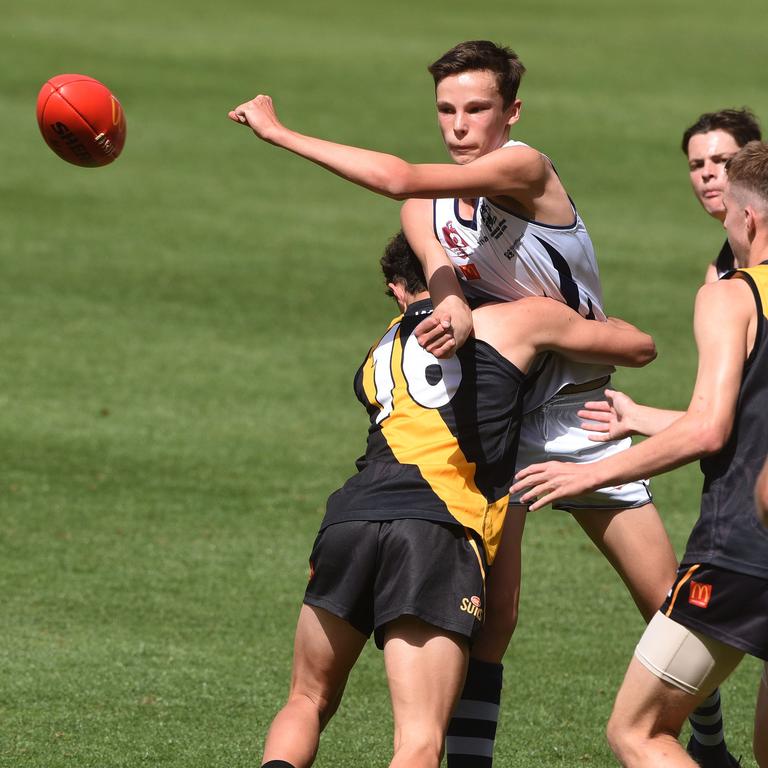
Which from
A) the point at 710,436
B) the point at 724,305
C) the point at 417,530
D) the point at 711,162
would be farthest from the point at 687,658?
the point at 711,162

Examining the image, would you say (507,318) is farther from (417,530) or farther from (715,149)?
(715,149)

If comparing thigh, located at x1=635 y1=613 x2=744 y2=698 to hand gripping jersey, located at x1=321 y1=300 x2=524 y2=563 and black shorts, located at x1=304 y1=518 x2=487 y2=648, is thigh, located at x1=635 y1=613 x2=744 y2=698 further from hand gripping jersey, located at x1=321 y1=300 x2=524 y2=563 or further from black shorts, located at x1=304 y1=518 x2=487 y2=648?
hand gripping jersey, located at x1=321 y1=300 x2=524 y2=563

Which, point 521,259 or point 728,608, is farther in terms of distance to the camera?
point 521,259

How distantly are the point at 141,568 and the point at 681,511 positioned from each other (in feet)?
12.0

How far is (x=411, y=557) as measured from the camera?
4.05 metres

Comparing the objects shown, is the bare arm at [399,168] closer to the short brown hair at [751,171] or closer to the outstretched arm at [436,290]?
the outstretched arm at [436,290]

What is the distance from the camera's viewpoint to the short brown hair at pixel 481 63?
4.73 m

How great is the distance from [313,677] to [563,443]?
1.38m

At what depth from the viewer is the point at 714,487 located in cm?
386

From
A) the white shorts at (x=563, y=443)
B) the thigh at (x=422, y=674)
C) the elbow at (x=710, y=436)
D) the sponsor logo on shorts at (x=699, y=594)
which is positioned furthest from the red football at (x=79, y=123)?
the sponsor logo on shorts at (x=699, y=594)

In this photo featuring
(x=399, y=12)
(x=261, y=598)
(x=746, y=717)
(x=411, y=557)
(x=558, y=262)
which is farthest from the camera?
(x=399, y=12)

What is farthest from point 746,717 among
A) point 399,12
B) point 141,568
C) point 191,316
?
point 399,12

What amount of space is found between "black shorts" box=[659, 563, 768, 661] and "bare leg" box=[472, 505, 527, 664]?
1064 millimetres

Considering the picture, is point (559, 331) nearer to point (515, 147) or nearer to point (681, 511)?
point (515, 147)
